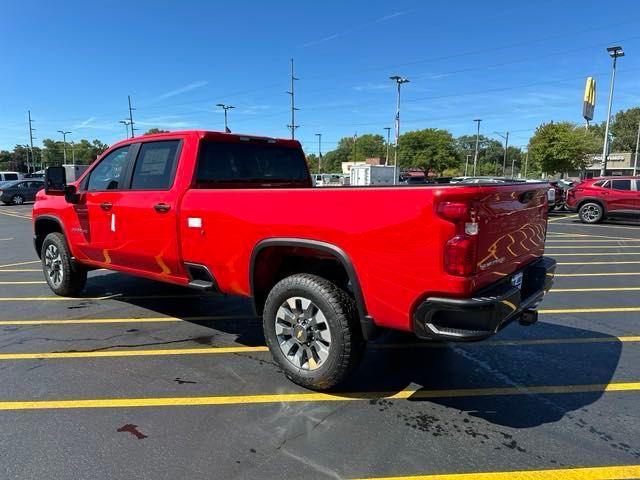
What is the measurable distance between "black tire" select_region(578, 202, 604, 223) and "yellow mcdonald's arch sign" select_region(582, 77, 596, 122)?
33.6 m

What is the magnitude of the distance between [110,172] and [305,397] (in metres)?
3.42

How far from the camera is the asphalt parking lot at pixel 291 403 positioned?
2691 mm

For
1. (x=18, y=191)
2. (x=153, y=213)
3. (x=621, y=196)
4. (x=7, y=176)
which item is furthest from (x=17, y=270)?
(x=7, y=176)

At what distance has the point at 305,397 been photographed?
3.49 meters

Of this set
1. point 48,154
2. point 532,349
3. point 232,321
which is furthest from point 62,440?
point 48,154

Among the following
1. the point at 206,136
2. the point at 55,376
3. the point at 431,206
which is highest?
the point at 206,136

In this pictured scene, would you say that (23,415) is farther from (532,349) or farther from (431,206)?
(532,349)

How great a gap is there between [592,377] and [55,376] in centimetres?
438

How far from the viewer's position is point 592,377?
151 inches

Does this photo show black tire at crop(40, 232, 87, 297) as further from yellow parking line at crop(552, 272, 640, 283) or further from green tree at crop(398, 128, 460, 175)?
green tree at crop(398, 128, 460, 175)

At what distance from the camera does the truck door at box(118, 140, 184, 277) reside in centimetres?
434

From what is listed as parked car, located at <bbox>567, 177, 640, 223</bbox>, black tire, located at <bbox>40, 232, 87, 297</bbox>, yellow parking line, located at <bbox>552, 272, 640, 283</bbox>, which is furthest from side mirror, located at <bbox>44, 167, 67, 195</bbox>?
parked car, located at <bbox>567, 177, 640, 223</bbox>

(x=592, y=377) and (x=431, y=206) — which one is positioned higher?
(x=431, y=206)

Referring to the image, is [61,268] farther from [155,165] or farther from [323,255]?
[323,255]
